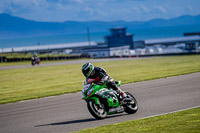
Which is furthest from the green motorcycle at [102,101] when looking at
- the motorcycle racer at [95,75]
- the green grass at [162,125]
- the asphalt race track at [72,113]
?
the green grass at [162,125]

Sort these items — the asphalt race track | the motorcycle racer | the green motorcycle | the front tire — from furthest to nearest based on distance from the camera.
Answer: the motorcycle racer
the green motorcycle
the front tire
the asphalt race track

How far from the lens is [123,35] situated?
192 metres

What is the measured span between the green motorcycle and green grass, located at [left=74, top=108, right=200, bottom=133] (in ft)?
4.34

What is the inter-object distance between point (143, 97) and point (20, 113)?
4.91 metres

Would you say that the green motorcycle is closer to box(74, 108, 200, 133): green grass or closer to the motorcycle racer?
the motorcycle racer

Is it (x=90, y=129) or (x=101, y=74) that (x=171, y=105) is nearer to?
(x=101, y=74)

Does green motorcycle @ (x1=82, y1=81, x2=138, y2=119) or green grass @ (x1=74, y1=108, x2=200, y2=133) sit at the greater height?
green motorcycle @ (x1=82, y1=81, x2=138, y2=119)

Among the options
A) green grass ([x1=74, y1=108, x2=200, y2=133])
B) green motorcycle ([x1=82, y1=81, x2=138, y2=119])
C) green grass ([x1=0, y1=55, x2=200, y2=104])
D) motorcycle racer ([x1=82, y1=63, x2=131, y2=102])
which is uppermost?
motorcycle racer ([x1=82, y1=63, x2=131, y2=102])

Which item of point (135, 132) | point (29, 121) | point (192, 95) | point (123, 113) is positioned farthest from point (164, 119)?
point (192, 95)

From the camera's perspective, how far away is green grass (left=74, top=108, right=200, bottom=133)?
8539mm

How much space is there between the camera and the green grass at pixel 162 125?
28.0ft

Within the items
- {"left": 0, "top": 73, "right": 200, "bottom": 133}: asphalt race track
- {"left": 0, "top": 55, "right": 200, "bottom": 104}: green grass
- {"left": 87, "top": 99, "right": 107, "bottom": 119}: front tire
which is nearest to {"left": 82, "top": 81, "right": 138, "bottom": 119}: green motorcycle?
{"left": 87, "top": 99, "right": 107, "bottom": 119}: front tire

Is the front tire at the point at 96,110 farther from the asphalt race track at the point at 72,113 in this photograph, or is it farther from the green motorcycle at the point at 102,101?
the asphalt race track at the point at 72,113

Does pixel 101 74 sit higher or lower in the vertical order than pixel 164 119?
higher
